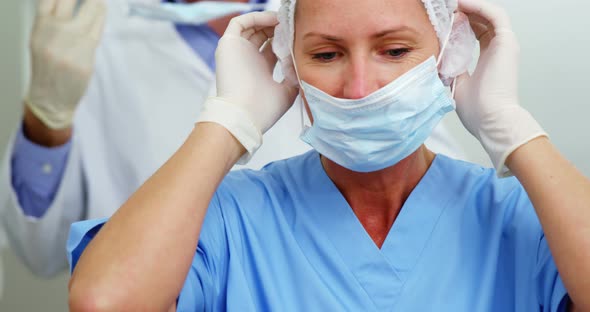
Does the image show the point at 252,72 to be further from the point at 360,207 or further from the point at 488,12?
the point at 488,12

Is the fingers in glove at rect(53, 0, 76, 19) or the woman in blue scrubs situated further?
the fingers in glove at rect(53, 0, 76, 19)

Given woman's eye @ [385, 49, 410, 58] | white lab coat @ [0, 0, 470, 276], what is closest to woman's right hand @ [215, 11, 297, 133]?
woman's eye @ [385, 49, 410, 58]

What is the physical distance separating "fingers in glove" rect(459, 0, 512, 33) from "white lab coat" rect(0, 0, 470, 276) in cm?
64

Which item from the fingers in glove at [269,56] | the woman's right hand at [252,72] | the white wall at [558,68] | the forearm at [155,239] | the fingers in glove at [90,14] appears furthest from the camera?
the fingers in glove at [90,14]

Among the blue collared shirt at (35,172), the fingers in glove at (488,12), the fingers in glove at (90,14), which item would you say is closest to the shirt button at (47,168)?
the blue collared shirt at (35,172)

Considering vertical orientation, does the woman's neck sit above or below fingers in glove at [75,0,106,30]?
above

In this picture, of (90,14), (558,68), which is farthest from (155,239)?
(558,68)

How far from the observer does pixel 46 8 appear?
1931 mm

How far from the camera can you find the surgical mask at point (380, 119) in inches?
46.9

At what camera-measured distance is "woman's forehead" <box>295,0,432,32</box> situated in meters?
1.19

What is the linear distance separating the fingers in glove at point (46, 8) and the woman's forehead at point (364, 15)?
95 cm

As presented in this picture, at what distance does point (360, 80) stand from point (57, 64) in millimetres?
987

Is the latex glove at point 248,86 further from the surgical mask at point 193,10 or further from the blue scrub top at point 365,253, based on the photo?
the surgical mask at point 193,10

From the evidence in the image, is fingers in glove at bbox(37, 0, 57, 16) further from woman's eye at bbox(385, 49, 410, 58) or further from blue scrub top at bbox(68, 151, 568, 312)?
woman's eye at bbox(385, 49, 410, 58)
